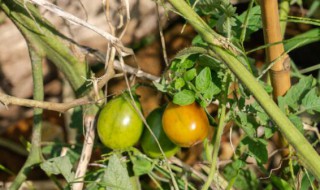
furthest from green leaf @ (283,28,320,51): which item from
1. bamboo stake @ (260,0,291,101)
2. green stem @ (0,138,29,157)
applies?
green stem @ (0,138,29,157)

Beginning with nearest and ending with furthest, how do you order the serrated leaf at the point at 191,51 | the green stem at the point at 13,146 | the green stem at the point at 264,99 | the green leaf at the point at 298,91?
the green stem at the point at 264,99
the serrated leaf at the point at 191,51
the green leaf at the point at 298,91
the green stem at the point at 13,146

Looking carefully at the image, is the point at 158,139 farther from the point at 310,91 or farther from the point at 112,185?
the point at 310,91

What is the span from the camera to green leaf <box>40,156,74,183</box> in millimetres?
1089

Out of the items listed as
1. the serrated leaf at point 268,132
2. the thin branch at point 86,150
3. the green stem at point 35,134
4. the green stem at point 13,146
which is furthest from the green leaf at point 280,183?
the green stem at point 13,146

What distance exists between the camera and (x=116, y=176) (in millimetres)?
993

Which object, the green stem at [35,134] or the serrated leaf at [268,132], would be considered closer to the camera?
the serrated leaf at [268,132]

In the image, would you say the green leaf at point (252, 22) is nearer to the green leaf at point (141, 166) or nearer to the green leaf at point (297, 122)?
the green leaf at point (297, 122)

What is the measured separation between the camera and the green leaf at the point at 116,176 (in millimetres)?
986

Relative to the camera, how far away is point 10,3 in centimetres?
115

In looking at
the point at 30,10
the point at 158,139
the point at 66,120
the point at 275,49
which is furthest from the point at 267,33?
the point at 66,120

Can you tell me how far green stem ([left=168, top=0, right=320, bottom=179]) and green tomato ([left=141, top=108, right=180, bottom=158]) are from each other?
26 cm

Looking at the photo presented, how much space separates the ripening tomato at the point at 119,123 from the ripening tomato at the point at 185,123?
0.07 meters

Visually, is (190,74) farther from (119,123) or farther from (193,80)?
(119,123)

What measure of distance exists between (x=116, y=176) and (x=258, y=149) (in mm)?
276
